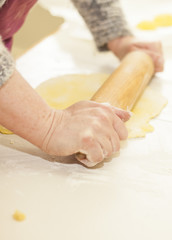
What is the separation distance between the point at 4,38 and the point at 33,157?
0.42 m

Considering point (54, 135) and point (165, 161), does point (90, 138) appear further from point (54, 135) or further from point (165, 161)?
point (165, 161)

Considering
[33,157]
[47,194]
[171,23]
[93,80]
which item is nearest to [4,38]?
[93,80]

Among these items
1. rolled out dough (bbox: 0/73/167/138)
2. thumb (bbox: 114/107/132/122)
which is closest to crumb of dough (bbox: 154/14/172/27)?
rolled out dough (bbox: 0/73/167/138)

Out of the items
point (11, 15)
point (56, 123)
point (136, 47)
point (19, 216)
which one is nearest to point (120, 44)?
point (136, 47)

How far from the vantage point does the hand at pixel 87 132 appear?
72 cm

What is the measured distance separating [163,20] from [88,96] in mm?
660

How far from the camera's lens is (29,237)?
0.62 metres

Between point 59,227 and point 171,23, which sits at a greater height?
point 59,227

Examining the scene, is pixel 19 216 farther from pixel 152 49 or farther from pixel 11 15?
pixel 152 49

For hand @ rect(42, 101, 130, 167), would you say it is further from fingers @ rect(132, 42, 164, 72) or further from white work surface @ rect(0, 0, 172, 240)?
fingers @ rect(132, 42, 164, 72)

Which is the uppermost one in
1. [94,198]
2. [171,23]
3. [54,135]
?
[54,135]

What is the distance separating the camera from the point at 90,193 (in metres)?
0.72

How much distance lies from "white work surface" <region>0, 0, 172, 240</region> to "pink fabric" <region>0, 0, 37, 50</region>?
33 centimetres

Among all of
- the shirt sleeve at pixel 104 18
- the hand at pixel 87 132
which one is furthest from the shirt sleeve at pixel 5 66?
the shirt sleeve at pixel 104 18
